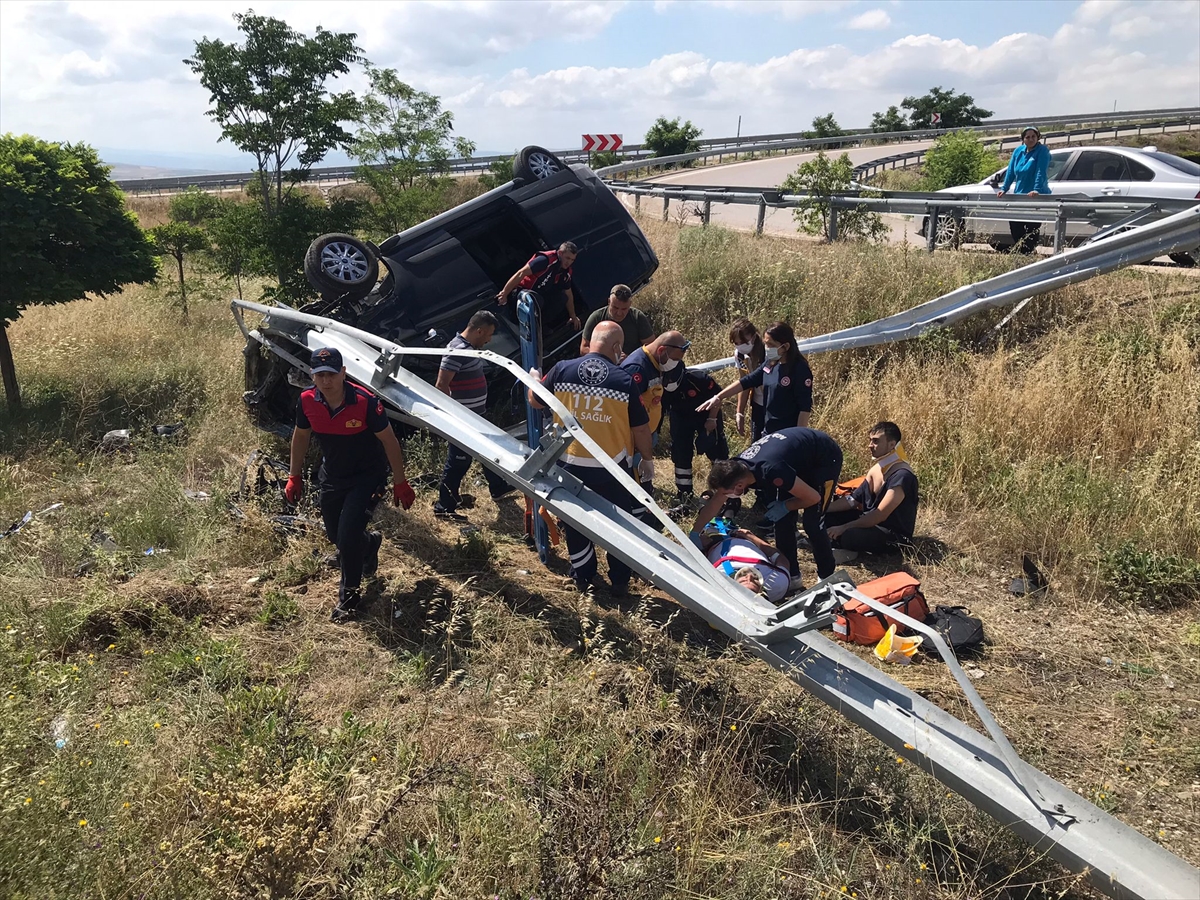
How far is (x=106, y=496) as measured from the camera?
19.9 feet

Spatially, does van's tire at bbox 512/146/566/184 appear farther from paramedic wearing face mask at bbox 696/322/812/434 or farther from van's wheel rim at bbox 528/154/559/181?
paramedic wearing face mask at bbox 696/322/812/434

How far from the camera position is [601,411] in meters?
4.26

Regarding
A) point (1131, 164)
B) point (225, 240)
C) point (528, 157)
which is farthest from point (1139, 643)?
point (225, 240)

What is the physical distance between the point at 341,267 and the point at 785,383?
3.77 meters

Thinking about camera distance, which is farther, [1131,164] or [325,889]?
[1131,164]

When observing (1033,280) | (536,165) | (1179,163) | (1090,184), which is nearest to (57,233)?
(536,165)

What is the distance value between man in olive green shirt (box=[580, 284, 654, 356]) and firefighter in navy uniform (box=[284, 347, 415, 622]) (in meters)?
1.96

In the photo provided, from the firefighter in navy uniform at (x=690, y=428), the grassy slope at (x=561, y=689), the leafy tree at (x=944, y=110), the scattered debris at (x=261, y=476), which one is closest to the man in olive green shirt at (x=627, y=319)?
the firefighter in navy uniform at (x=690, y=428)

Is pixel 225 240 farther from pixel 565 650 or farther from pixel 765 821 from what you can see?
pixel 765 821

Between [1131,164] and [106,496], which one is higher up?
[1131,164]

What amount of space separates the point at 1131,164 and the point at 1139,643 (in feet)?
26.6

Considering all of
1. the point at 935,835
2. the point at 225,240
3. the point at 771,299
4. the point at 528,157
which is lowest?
the point at 935,835

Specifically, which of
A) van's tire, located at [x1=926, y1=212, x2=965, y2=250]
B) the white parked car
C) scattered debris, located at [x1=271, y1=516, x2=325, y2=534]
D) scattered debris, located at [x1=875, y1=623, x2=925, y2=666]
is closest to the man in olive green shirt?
scattered debris, located at [x1=271, y1=516, x2=325, y2=534]

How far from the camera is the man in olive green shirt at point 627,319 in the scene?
586cm
